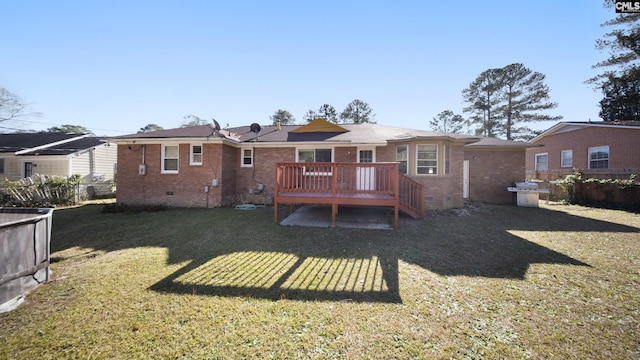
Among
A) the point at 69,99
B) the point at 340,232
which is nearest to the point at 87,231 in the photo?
the point at 340,232

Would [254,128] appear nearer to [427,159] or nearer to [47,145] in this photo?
[427,159]

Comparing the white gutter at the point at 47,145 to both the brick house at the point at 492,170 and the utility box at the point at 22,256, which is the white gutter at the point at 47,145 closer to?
the utility box at the point at 22,256

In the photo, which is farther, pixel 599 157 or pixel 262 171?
pixel 599 157

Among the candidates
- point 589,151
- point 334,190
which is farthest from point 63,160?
point 589,151

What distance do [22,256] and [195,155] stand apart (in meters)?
7.78

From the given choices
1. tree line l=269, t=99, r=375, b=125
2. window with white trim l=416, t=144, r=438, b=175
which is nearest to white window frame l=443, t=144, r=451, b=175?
window with white trim l=416, t=144, r=438, b=175

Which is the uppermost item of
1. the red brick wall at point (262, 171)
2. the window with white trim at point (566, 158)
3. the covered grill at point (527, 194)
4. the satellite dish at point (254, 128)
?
the satellite dish at point (254, 128)

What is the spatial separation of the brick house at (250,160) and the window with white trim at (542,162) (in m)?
9.59

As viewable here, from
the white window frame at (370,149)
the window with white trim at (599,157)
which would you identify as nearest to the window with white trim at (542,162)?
the window with white trim at (599,157)

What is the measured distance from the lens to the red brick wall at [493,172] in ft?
39.0

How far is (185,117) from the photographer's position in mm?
41219

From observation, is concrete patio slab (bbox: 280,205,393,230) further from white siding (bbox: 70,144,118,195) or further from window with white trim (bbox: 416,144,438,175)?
white siding (bbox: 70,144,118,195)

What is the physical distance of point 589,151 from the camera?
580 inches

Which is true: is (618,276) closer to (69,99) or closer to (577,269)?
(577,269)
